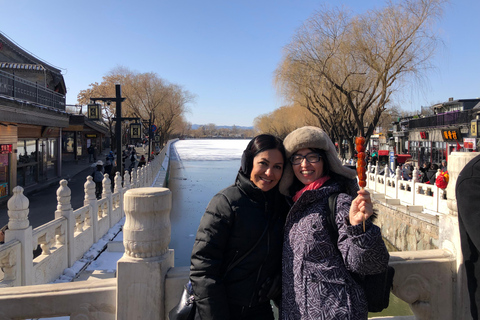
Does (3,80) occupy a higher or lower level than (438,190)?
higher

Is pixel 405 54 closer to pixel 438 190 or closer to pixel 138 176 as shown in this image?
pixel 438 190

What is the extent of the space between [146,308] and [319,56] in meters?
19.3

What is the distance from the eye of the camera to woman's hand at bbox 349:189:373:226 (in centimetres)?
148

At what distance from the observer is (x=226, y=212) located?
5.99 feet

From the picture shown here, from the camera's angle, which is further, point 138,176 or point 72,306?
point 138,176

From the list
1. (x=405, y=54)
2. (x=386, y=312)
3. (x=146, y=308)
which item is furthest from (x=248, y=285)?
(x=405, y=54)

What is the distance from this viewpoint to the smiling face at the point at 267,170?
1938 mm

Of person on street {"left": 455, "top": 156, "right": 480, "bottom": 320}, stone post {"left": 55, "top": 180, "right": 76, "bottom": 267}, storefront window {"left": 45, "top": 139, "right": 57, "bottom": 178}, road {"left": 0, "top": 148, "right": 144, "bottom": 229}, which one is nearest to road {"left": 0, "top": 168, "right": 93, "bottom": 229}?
road {"left": 0, "top": 148, "right": 144, "bottom": 229}

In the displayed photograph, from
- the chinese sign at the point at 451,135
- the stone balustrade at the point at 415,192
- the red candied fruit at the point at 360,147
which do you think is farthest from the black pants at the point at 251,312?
the chinese sign at the point at 451,135

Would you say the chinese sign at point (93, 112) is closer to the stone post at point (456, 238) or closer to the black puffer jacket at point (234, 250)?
the black puffer jacket at point (234, 250)

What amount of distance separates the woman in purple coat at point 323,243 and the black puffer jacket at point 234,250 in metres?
0.11

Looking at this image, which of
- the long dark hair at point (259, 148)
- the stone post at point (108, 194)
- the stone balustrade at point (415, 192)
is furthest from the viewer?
the stone balustrade at point (415, 192)

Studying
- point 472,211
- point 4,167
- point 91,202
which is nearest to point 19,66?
point 4,167

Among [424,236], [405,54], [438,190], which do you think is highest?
[405,54]
